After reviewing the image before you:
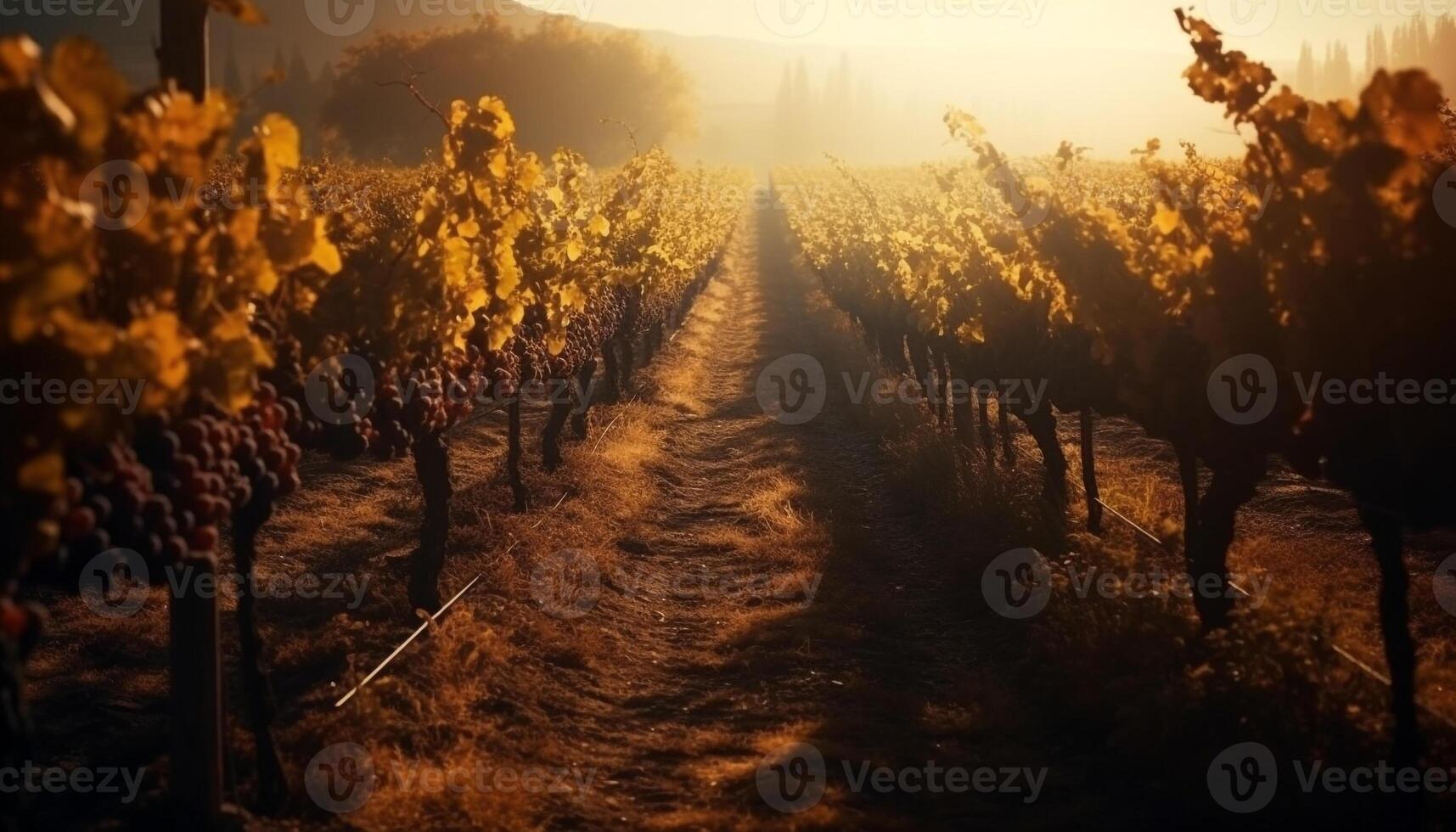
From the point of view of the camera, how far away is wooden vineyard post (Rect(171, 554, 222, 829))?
6527mm

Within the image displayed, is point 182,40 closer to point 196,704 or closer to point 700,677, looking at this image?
point 196,704

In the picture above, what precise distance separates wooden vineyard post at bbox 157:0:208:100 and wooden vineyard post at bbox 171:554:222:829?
2.52 metres

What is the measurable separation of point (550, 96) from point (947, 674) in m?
65.9

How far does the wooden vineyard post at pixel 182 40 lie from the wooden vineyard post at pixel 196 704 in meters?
2.52

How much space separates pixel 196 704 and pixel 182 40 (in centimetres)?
347

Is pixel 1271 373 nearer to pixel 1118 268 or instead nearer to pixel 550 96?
pixel 1118 268

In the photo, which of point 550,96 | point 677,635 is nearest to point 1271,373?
point 677,635

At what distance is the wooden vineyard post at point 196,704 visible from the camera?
6.53 metres

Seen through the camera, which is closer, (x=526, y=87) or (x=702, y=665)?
(x=702, y=665)

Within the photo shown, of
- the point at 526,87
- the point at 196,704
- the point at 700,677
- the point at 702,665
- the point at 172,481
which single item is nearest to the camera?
the point at 172,481

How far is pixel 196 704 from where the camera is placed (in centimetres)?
661

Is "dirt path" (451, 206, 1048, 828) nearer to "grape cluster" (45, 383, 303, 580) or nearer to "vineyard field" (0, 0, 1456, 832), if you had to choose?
"vineyard field" (0, 0, 1456, 832)

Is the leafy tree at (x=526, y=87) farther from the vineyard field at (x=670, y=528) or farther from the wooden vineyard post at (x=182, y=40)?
the wooden vineyard post at (x=182, y=40)

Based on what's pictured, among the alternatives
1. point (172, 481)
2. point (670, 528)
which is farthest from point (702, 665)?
point (172, 481)
